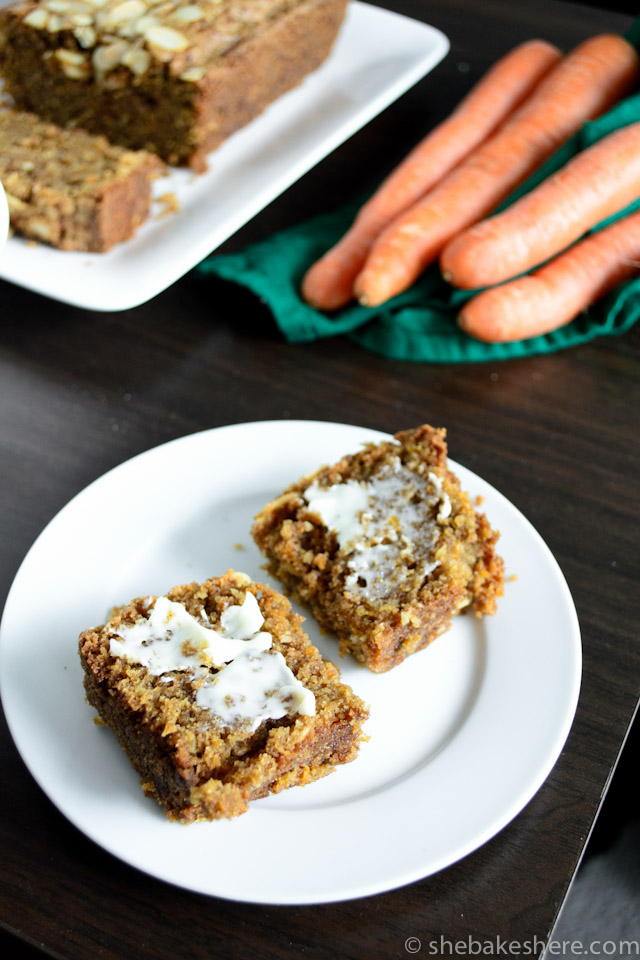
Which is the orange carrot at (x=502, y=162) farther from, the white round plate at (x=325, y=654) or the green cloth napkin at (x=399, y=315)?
the white round plate at (x=325, y=654)

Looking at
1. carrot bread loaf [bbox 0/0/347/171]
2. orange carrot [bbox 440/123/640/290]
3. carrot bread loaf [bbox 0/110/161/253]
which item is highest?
carrot bread loaf [bbox 0/0/347/171]

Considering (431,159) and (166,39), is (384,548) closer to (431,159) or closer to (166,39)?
(431,159)

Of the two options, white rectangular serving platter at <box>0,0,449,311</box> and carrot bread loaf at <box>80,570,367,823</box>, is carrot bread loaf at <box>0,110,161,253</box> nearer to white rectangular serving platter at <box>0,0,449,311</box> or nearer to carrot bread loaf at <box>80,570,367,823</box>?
white rectangular serving platter at <box>0,0,449,311</box>

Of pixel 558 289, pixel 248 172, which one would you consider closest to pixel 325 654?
pixel 558 289

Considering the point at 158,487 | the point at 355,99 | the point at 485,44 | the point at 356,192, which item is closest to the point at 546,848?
the point at 158,487

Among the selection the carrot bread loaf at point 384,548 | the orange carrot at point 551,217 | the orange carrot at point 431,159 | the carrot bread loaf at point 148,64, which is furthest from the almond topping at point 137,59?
the carrot bread loaf at point 384,548

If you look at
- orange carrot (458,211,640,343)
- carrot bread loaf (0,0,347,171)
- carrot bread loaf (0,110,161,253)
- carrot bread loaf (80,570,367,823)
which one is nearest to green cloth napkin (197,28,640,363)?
orange carrot (458,211,640,343)

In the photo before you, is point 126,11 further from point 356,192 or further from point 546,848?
point 546,848
